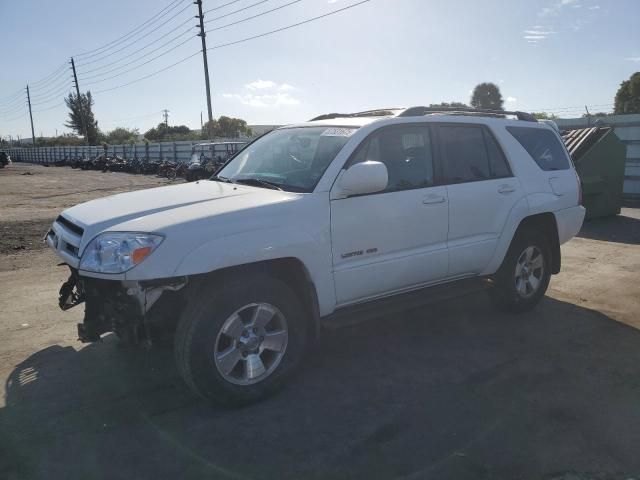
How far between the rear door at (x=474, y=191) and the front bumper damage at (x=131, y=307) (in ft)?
7.61

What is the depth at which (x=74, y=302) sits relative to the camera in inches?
146

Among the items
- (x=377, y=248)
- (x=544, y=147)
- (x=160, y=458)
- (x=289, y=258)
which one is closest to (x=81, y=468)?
(x=160, y=458)

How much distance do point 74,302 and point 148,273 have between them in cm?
113

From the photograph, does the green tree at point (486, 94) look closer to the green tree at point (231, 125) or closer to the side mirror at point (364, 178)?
the green tree at point (231, 125)

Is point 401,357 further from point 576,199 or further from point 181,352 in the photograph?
point 576,199

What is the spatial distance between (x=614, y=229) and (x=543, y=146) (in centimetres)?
542

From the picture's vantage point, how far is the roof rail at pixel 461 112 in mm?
4320

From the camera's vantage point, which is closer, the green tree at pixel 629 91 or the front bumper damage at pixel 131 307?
the front bumper damage at pixel 131 307

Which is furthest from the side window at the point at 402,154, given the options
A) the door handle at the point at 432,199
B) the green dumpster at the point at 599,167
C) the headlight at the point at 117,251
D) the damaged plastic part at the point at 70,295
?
the green dumpster at the point at 599,167

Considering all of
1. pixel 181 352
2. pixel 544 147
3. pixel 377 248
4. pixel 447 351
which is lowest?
pixel 447 351

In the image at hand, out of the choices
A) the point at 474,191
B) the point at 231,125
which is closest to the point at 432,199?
the point at 474,191

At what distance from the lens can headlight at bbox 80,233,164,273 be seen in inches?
117

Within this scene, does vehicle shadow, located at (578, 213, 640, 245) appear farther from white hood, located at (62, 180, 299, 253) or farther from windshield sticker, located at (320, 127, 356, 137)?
white hood, located at (62, 180, 299, 253)

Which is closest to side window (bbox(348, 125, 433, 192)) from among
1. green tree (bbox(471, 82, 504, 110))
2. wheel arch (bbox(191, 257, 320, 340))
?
wheel arch (bbox(191, 257, 320, 340))
